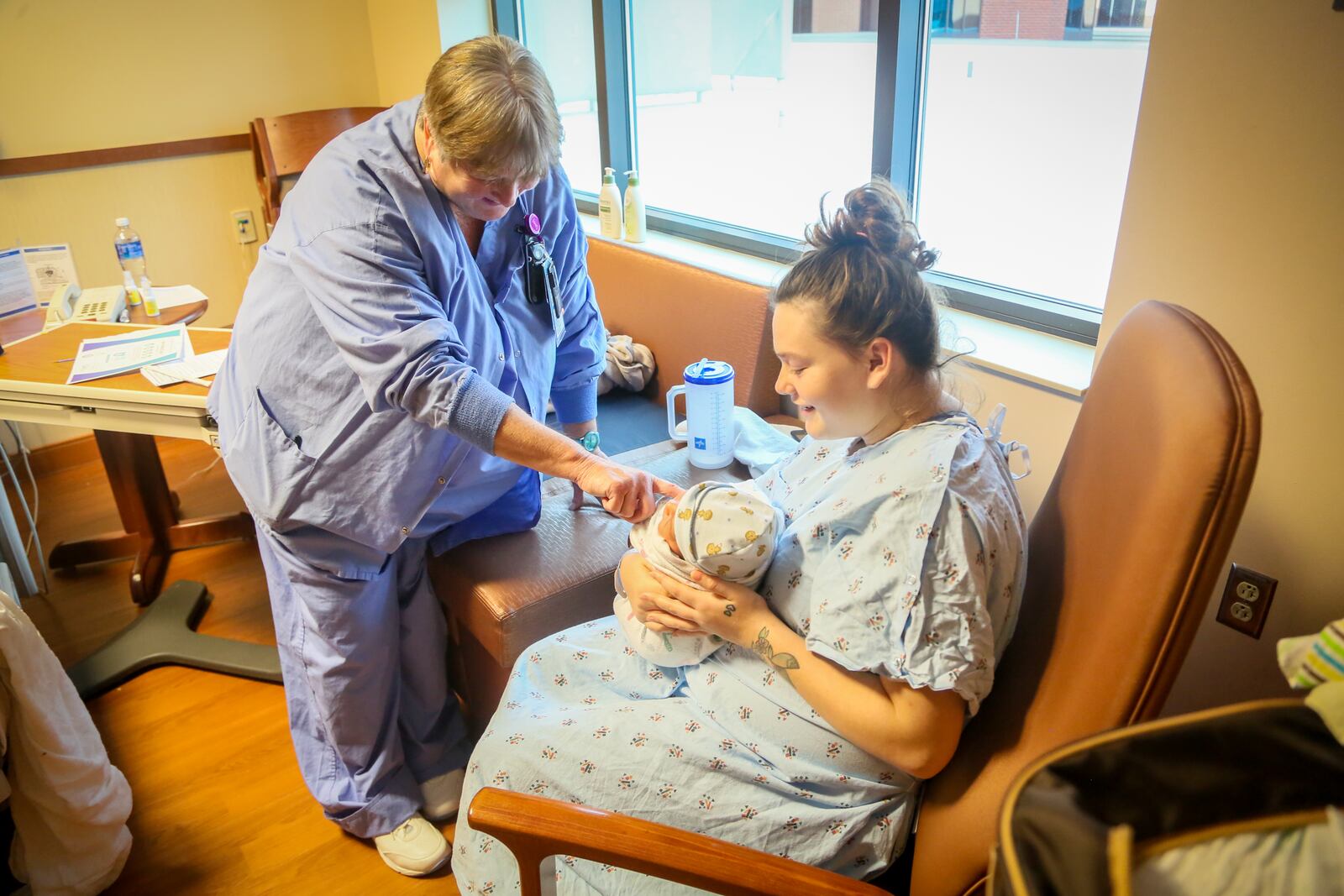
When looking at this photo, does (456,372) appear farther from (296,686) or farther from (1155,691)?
(1155,691)

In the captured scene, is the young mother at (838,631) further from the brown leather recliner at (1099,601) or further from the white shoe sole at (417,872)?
the white shoe sole at (417,872)

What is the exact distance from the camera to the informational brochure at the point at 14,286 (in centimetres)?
258

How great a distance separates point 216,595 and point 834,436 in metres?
2.22

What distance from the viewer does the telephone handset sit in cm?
251

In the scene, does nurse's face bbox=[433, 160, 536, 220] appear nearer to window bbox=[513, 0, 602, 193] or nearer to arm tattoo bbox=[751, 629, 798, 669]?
arm tattoo bbox=[751, 629, 798, 669]

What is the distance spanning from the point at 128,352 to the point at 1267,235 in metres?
2.31

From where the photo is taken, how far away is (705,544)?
1.19m

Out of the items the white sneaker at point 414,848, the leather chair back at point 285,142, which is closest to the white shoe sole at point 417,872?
the white sneaker at point 414,848

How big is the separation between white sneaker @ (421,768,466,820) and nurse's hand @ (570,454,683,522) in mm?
800

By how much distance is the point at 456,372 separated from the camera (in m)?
1.36

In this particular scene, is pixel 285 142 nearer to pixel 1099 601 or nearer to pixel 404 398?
pixel 404 398

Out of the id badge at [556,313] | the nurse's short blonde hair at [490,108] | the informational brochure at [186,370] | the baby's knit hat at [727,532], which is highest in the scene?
the nurse's short blonde hair at [490,108]

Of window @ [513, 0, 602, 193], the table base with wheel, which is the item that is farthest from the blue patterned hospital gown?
window @ [513, 0, 602, 193]

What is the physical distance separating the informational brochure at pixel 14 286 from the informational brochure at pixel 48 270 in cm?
4
